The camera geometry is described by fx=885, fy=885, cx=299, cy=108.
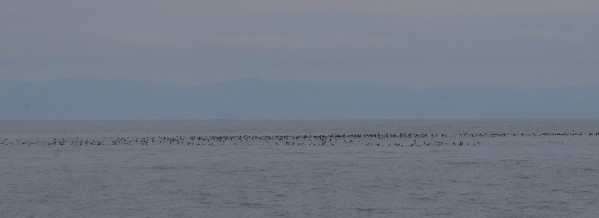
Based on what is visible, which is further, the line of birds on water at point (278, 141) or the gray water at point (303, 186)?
the line of birds on water at point (278, 141)

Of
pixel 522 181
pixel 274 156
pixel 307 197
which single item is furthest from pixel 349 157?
pixel 307 197

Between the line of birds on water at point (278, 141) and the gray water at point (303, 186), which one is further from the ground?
the line of birds on water at point (278, 141)

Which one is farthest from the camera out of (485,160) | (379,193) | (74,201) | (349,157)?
(349,157)

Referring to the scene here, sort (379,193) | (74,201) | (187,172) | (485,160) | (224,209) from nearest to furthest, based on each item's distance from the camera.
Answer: (224,209) → (74,201) → (379,193) → (187,172) → (485,160)

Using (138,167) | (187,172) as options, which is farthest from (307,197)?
(138,167)

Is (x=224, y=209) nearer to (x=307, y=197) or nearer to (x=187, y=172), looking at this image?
(x=307, y=197)

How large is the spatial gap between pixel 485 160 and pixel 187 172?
22.6 metres

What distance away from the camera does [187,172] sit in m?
53.1

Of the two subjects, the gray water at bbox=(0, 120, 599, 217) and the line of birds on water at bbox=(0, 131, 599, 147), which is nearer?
the gray water at bbox=(0, 120, 599, 217)

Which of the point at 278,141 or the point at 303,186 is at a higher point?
the point at 278,141

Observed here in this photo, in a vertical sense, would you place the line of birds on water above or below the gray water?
above

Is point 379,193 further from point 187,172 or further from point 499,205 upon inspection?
point 187,172

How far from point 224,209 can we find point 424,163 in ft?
89.4

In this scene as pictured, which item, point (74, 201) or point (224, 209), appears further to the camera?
point (74, 201)
